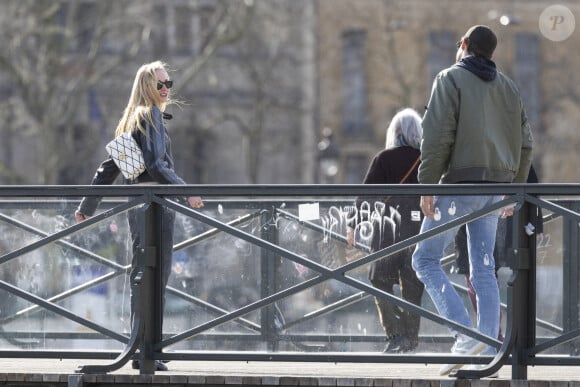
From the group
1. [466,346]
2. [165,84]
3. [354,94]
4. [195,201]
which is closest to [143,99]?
[165,84]

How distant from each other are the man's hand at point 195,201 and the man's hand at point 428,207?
1311 millimetres

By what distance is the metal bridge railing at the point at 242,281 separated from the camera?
314 inches

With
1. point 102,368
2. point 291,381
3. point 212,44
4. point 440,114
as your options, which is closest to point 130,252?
point 102,368

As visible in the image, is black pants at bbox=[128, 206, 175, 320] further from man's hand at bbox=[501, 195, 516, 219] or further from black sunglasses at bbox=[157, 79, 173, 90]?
man's hand at bbox=[501, 195, 516, 219]

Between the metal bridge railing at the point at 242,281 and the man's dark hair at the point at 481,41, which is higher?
the man's dark hair at the point at 481,41

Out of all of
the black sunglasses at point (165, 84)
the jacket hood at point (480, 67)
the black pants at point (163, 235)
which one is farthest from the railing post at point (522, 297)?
the black sunglasses at point (165, 84)

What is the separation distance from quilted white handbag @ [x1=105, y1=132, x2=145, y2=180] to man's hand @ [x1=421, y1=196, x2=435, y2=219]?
1.83m

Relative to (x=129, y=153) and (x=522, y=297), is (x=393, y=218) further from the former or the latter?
(x=129, y=153)

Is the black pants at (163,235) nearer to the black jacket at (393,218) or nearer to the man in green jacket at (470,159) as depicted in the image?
the black jacket at (393,218)

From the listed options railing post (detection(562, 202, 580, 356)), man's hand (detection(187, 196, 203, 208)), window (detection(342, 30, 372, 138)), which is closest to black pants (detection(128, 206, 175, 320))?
man's hand (detection(187, 196, 203, 208))

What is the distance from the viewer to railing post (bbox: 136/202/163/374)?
27.3ft

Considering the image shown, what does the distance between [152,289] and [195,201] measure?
59 centimetres

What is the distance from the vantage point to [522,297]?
8.00 metres

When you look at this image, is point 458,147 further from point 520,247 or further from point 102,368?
point 102,368
